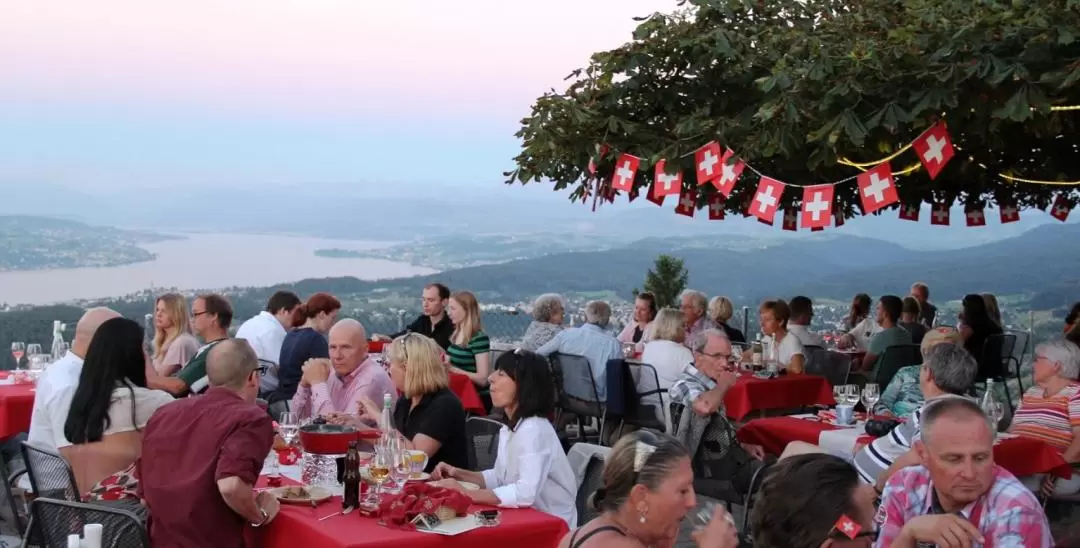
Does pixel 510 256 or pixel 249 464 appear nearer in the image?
pixel 249 464

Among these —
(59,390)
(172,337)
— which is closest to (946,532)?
(59,390)

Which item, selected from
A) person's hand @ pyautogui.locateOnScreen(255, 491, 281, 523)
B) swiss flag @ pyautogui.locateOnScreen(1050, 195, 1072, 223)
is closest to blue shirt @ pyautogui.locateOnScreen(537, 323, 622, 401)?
person's hand @ pyautogui.locateOnScreen(255, 491, 281, 523)

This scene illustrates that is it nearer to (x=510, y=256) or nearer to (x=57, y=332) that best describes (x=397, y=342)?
(x=57, y=332)

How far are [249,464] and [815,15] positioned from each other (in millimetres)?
7493

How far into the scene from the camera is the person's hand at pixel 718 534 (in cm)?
274

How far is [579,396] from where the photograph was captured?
30.0 ft

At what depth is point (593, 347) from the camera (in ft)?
30.1

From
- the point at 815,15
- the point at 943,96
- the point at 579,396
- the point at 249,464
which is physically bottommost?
the point at 579,396

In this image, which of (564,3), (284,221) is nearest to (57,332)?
(564,3)

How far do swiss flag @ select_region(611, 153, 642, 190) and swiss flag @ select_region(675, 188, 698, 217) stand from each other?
2714mm

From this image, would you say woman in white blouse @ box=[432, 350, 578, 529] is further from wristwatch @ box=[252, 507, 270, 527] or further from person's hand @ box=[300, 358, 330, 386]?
person's hand @ box=[300, 358, 330, 386]

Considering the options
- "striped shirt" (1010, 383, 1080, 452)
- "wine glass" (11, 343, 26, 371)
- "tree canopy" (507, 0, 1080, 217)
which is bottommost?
"wine glass" (11, 343, 26, 371)

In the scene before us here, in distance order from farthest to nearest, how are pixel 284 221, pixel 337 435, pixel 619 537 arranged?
pixel 284 221, pixel 337 435, pixel 619 537

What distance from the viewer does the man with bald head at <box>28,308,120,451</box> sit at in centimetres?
543
